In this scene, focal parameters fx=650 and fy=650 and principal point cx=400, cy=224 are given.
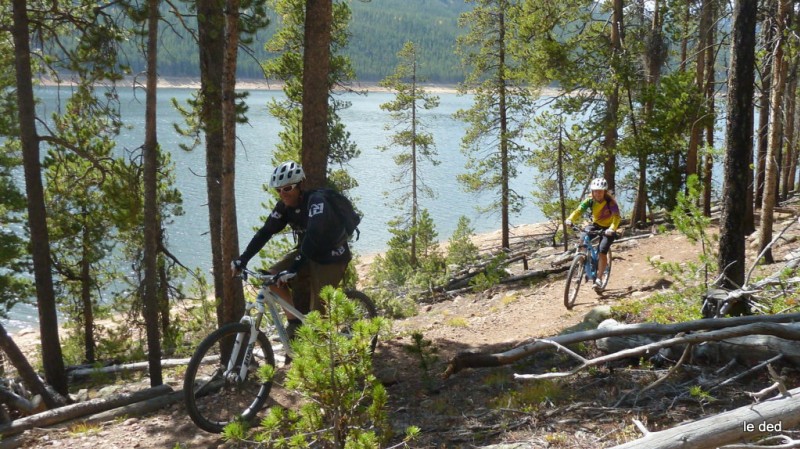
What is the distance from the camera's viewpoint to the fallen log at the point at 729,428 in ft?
11.7

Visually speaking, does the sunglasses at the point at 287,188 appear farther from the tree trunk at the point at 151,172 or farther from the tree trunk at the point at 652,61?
the tree trunk at the point at 652,61

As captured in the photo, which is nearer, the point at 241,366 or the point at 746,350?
the point at 746,350

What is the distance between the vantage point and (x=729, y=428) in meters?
3.66

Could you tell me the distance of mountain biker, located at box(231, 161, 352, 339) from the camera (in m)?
6.19

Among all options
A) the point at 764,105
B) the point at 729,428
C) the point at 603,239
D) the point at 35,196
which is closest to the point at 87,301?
the point at 35,196

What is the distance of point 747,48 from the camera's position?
245 inches

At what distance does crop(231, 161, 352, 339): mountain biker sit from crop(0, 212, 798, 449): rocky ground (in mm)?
1270

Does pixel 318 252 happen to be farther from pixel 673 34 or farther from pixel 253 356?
pixel 673 34

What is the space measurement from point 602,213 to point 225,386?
6560 millimetres

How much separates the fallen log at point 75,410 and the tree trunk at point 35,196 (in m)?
2.70

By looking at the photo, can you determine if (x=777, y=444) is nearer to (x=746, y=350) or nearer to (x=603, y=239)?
(x=746, y=350)

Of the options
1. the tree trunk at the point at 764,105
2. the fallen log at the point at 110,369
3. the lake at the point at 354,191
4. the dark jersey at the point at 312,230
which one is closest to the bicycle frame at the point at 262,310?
the dark jersey at the point at 312,230

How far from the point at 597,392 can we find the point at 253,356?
3260mm

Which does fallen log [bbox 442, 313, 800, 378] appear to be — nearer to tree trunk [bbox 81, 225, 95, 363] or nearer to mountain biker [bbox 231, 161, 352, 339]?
mountain biker [bbox 231, 161, 352, 339]
